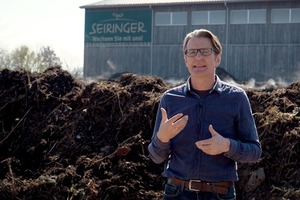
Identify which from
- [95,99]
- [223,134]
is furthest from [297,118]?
[223,134]

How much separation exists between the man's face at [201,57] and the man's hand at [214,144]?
0.34 meters

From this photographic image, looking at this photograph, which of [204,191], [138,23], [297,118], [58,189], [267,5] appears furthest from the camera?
[138,23]

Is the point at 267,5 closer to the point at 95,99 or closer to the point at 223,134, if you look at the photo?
the point at 95,99

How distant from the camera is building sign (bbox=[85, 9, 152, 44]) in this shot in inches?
1208

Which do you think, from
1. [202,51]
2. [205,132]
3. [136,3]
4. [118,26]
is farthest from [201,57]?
[118,26]

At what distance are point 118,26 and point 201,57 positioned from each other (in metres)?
29.2

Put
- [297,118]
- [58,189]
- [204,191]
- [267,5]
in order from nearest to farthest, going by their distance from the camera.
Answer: [204,191] → [58,189] → [297,118] → [267,5]

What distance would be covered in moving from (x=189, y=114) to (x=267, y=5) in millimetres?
26704

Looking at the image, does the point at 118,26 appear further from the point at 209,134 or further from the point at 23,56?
the point at 209,134

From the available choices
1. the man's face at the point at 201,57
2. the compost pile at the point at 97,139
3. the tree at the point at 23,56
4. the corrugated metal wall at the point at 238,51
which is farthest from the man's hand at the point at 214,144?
the tree at the point at 23,56

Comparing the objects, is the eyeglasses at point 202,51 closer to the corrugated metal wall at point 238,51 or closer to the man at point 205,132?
the man at point 205,132

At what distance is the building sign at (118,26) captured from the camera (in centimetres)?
3069

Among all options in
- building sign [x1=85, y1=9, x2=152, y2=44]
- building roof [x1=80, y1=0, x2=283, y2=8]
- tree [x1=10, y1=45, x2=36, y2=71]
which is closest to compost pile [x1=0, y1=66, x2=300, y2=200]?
building roof [x1=80, y1=0, x2=283, y2=8]

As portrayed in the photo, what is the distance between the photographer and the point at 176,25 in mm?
30031
